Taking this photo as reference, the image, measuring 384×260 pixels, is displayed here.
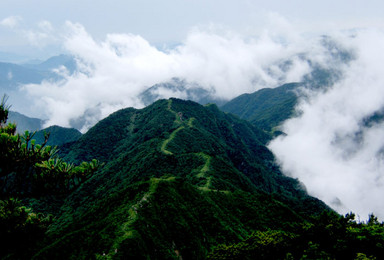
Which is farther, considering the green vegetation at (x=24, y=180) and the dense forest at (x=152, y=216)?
the dense forest at (x=152, y=216)

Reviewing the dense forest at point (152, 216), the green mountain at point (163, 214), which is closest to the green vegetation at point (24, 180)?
the dense forest at point (152, 216)

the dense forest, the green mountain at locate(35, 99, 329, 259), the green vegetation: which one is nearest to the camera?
the green vegetation

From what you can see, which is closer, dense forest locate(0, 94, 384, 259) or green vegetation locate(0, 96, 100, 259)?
green vegetation locate(0, 96, 100, 259)

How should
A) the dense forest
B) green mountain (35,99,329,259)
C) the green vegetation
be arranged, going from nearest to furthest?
the green vegetation
the dense forest
green mountain (35,99,329,259)

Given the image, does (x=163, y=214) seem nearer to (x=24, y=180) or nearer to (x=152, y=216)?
(x=152, y=216)

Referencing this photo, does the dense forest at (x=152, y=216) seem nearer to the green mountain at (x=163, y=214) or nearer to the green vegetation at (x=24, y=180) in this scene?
the green vegetation at (x=24, y=180)

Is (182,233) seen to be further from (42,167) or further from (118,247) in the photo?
(42,167)

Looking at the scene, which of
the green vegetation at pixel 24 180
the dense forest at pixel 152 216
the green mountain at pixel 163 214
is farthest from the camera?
the green mountain at pixel 163 214

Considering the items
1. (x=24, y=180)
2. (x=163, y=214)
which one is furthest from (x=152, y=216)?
(x=24, y=180)

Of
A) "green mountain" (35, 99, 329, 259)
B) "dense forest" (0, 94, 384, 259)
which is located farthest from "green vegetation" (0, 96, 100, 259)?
"green mountain" (35, 99, 329, 259)

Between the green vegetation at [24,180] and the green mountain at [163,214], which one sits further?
the green mountain at [163,214]

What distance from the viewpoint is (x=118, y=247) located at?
62.4 m

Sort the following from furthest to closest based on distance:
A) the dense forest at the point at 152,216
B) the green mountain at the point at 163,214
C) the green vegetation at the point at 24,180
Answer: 1. the green mountain at the point at 163,214
2. the dense forest at the point at 152,216
3. the green vegetation at the point at 24,180

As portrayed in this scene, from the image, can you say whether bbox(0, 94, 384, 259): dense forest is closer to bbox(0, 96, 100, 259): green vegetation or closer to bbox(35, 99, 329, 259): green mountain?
bbox(0, 96, 100, 259): green vegetation
